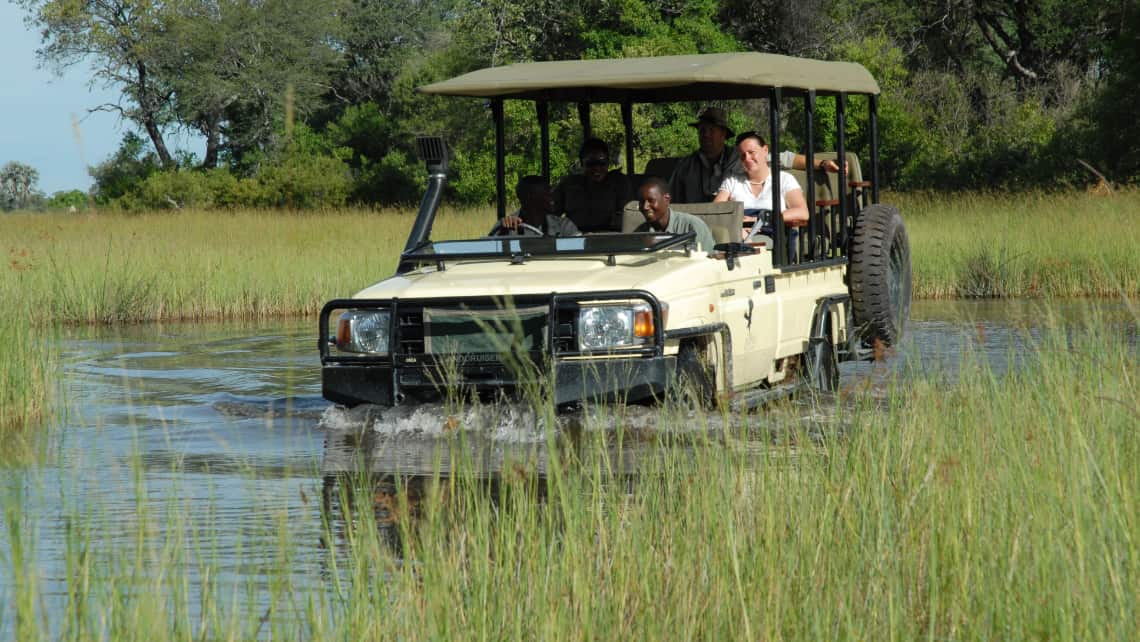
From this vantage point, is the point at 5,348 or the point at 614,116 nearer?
the point at 5,348

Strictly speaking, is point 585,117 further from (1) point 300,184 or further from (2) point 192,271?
(1) point 300,184

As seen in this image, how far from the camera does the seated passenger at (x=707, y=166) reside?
1038 cm

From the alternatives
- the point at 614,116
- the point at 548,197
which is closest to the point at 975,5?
the point at 614,116

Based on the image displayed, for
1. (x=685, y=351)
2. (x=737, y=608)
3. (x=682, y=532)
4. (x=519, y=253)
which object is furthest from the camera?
(x=519, y=253)

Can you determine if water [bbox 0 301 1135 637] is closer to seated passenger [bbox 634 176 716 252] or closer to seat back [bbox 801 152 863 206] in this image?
seated passenger [bbox 634 176 716 252]

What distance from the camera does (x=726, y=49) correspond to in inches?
1390

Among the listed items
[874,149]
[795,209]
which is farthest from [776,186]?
[874,149]

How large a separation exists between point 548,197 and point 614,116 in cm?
1980

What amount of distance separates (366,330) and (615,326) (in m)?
1.28

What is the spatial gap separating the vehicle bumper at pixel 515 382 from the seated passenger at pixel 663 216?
1.29 meters

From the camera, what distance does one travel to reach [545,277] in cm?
785

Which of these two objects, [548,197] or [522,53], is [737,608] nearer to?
[548,197]

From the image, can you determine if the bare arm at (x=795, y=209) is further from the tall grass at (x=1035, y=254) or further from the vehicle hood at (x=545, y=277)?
the tall grass at (x=1035, y=254)

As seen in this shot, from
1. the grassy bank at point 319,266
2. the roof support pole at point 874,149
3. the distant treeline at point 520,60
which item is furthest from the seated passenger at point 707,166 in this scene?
the distant treeline at point 520,60
